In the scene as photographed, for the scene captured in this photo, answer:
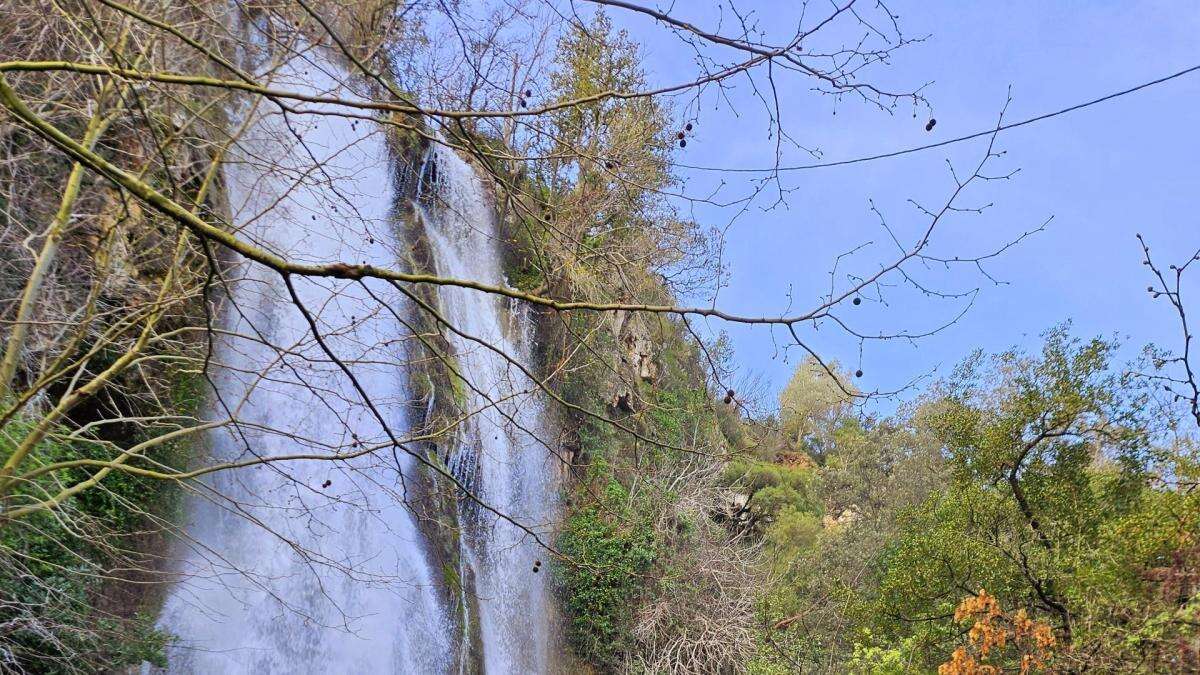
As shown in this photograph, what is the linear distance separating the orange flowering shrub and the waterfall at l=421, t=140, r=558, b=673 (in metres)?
5.33

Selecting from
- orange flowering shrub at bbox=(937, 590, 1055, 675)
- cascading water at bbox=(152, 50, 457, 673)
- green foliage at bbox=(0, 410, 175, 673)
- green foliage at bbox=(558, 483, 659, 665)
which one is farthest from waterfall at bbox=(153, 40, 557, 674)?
orange flowering shrub at bbox=(937, 590, 1055, 675)

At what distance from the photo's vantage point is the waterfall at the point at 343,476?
7492 millimetres

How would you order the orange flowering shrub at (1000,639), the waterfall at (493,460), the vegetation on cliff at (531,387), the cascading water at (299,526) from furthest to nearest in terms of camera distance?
the waterfall at (493,460)
the cascading water at (299,526)
the orange flowering shrub at (1000,639)
the vegetation on cliff at (531,387)

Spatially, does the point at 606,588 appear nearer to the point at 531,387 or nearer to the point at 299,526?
the point at 531,387

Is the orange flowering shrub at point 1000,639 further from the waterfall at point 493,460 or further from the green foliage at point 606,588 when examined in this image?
the waterfall at point 493,460

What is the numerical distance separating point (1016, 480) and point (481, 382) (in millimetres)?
7347

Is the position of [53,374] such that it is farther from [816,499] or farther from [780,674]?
[816,499]

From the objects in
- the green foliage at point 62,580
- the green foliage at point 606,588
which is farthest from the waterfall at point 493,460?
the green foliage at point 62,580

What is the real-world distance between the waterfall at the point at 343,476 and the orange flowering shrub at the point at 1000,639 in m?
4.81

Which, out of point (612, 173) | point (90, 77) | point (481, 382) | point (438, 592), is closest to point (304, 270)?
point (612, 173)

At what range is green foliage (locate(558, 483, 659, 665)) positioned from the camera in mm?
12469

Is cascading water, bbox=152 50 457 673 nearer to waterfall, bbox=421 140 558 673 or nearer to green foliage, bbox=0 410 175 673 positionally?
green foliage, bbox=0 410 175 673

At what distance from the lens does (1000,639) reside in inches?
308

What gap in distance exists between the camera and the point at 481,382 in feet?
39.8
